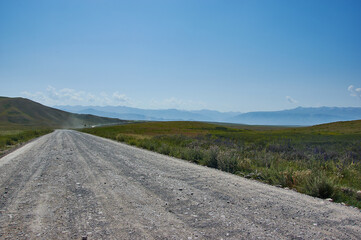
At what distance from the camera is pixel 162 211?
5254 millimetres

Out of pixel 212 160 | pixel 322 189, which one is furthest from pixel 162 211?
pixel 212 160

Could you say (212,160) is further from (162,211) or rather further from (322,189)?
(162,211)

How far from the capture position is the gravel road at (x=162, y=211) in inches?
165

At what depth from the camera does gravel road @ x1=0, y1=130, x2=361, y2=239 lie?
4.20 metres

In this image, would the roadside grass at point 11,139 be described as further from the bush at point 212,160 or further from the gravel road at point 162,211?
the bush at point 212,160

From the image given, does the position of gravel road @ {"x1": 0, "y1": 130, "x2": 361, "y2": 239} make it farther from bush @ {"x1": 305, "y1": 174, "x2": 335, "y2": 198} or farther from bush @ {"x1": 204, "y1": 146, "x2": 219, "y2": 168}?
bush @ {"x1": 204, "y1": 146, "x2": 219, "y2": 168}

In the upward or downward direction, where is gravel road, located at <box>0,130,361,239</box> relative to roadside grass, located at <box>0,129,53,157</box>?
upward

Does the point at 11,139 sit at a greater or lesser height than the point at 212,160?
lesser

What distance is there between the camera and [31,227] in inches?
173

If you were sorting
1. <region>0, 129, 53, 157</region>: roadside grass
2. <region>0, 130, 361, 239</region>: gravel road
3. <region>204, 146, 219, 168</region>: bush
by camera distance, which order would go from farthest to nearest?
<region>0, 129, 53, 157</region>: roadside grass → <region>204, 146, 219, 168</region>: bush → <region>0, 130, 361, 239</region>: gravel road

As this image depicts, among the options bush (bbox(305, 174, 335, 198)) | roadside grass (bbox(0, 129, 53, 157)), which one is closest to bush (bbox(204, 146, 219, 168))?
bush (bbox(305, 174, 335, 198))

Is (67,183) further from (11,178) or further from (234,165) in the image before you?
(234,165)

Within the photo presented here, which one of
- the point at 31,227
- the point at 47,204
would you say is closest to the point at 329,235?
the point at 31,227

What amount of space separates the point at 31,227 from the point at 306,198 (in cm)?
667
